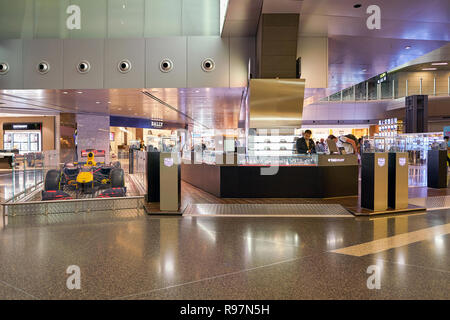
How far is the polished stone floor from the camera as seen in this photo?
9.83 feet

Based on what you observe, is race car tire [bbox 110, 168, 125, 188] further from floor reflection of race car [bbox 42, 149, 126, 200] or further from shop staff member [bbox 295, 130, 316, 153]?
shop staff member [bbox 295, 130, 316, 153]

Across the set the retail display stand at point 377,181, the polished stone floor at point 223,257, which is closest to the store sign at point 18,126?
the polished stone floor at point 223,257

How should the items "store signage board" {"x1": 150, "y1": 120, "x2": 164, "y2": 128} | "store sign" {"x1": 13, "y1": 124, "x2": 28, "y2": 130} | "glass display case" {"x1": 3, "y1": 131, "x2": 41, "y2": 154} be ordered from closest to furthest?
"store sign" {"x1": 13, "y1": 124, "x2": 28, "y2": 130}
"glass display case" {"x1": 3, "y1": 131, "x2": 41, "y2": 154}
"store signage board" {"x1": 150, "y1": 120, "x2": 164, "y2": 128}

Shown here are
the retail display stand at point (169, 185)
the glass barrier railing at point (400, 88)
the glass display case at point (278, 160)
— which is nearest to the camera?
Result: the retail display stand at point (169, 185)

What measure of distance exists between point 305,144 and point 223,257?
533cm

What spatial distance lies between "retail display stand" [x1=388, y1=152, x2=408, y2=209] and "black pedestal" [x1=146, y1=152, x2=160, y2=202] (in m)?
4.86

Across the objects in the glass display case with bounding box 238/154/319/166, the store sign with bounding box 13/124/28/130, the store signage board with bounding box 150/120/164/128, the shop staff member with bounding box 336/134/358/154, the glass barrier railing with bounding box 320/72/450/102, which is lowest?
the glass display case with bounding box 238/154/319/166

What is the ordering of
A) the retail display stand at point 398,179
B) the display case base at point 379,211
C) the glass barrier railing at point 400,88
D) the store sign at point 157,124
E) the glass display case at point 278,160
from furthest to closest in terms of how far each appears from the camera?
the store sign at point 157,124 < the glass barrier railing at point 400,88 < the glass display case at point 278,160 < the retail display stand at point 398,179 < the display case base at point 379,211

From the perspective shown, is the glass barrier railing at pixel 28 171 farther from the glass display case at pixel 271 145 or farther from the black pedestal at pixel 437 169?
the black pedestal at pixel 437 169

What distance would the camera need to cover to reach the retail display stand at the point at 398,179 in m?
6.71

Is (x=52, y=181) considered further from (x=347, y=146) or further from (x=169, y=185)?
(x=347, y=146)

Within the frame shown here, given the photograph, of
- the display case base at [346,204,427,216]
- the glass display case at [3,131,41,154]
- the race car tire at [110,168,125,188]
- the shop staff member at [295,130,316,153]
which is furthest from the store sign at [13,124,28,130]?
the display case base at [346,204,427,216]

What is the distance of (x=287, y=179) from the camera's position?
826 centimetres

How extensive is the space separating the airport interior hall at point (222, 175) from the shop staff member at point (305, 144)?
53 millimetres
